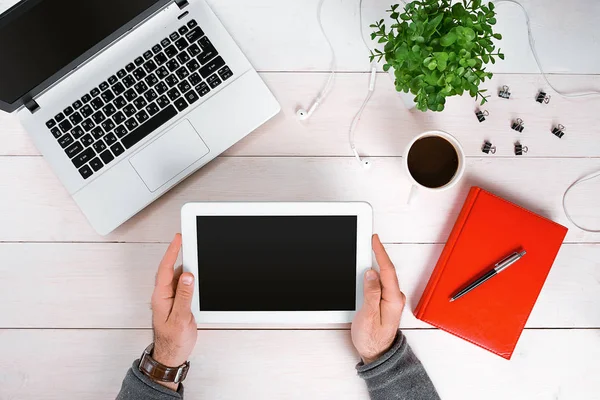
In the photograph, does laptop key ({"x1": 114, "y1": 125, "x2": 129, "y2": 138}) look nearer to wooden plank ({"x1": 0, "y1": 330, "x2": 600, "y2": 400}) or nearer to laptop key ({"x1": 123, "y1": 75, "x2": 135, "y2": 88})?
laptop key ({"x1": 123, "y1": 75, "x2": 135, "y2": 88})

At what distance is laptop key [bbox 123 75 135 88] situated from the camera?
2.84 ft

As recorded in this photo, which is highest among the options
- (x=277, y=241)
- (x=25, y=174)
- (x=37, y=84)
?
(x=37, y=84)

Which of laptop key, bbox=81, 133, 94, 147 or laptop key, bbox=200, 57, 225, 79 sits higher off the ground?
laptop key, bbox=200, 57, 225, 79

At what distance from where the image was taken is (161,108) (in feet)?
2.84

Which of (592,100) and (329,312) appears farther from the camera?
(592,100)

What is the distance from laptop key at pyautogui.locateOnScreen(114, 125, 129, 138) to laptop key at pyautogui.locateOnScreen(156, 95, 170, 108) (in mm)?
78

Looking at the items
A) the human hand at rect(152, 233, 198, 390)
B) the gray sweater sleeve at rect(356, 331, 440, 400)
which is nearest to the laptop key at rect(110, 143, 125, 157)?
the human hand at rect(152, 233, 198, 390)

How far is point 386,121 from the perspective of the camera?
3.03 ft

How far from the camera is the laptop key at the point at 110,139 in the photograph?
86 cm

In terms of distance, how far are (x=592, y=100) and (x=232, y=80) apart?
2.35 feet

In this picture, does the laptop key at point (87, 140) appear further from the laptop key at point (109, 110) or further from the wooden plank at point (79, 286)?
the wooden plank at point (79, 286)

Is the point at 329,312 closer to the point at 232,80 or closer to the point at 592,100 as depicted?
the point at 232,80

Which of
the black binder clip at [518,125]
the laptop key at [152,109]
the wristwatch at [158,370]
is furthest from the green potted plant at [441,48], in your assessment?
the wristwatch at [158,370]

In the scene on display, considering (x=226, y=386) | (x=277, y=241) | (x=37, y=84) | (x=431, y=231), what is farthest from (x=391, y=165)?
(x=37, y=84)
